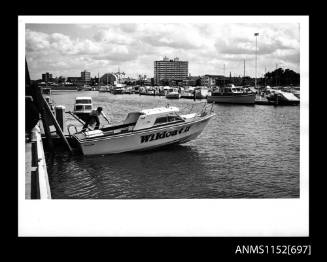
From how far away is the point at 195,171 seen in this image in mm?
9930

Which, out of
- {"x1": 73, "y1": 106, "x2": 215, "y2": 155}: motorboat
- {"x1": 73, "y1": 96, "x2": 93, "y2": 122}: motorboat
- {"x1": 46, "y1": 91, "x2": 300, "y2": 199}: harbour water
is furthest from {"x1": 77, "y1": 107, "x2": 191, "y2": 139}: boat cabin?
{"x1": 73, "y1": 96, "x2": 93, "y2": 122}: motorboat

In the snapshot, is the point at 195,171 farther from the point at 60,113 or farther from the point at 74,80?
the point at 60,113

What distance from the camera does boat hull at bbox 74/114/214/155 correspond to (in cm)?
1074

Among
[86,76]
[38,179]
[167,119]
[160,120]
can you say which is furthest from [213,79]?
[38,179]

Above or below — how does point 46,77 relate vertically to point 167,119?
above

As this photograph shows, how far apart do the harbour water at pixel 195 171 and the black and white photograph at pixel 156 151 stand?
28mm

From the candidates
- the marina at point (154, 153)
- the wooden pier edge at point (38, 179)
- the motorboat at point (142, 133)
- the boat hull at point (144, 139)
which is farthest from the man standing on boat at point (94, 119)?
the wooden pier edge at point (38, 179)

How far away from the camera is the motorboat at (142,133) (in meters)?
10.7

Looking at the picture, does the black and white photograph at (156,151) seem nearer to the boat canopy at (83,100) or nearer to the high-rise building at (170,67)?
the high-rise building at (170,67)

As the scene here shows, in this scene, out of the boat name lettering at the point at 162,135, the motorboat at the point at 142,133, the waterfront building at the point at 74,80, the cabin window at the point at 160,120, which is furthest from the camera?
the cabin window at the point at 160,120

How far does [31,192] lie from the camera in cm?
677

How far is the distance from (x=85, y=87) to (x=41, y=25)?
4.56 m

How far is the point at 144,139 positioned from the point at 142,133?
214 mm
